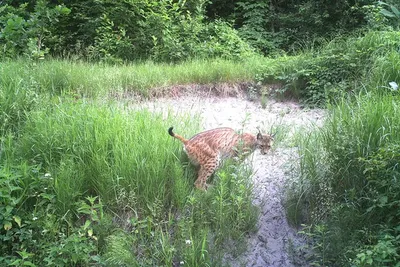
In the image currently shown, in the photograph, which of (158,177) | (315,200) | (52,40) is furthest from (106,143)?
(52,40)

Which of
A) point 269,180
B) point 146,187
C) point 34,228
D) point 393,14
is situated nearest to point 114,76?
point 146,187

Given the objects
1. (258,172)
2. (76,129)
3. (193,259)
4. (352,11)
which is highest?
(352,11)

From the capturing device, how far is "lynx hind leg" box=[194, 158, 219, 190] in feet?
18.3

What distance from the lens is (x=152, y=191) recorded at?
17.8 ft

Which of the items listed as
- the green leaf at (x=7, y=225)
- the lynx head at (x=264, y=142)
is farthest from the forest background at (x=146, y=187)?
the lynx head at (x=264, y=142)

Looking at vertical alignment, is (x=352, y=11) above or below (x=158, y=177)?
above

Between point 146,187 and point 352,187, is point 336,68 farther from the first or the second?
point 146,187

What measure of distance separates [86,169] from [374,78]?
510 cm

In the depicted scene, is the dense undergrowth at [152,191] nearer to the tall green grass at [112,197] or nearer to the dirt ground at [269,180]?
the tall green grass at [112,197]

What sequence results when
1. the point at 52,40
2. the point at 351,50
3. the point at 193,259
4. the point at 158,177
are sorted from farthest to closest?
the point at 52,40 → the point at 351,50 → the point at 158,177 → the point at 193,259

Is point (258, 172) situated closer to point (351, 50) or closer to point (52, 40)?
point (351, 50)

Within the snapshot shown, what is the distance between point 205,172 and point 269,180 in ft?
3.17

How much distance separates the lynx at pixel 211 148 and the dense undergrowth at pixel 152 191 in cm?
16

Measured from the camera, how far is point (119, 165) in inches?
219
